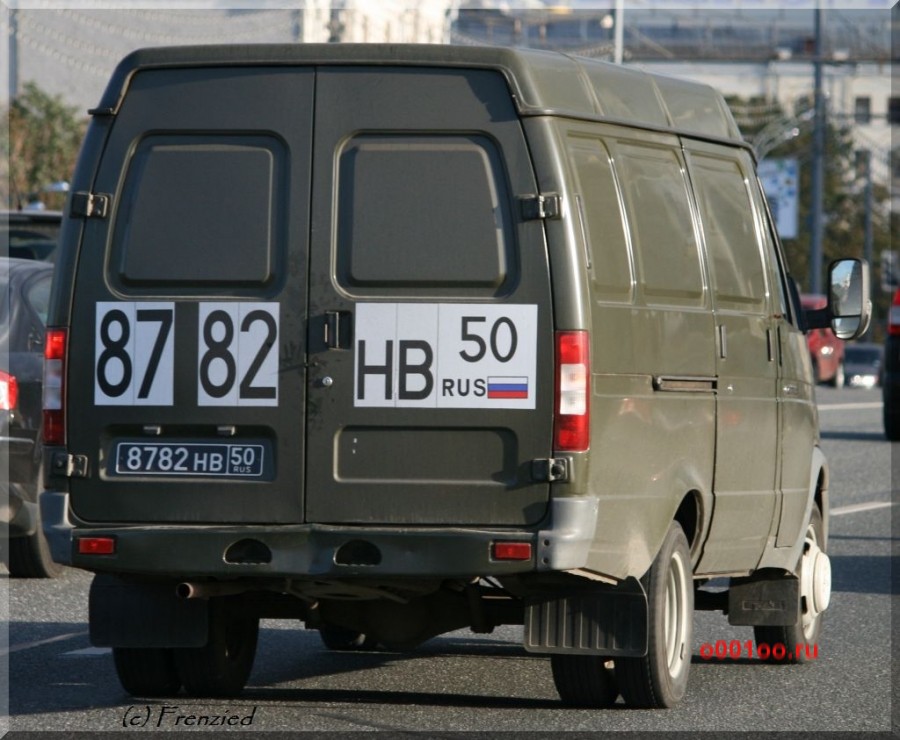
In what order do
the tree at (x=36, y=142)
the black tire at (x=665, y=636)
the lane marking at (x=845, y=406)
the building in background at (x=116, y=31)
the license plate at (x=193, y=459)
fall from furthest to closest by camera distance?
the building in background at (x=116, y=31)
the tree at (x=36, y=142)
the lane marking at (x=845, y=406)
the black tire at (x=665, y=636)
the license plate at (x=193, y=459)

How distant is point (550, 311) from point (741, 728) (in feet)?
5.55

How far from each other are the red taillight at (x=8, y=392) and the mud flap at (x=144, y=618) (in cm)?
367

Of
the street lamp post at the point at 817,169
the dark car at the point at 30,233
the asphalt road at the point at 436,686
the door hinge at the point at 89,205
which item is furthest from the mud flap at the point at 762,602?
the street lamp post at the point at 817,169

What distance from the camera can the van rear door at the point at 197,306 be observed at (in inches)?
271

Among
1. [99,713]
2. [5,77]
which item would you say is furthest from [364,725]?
[5,77]

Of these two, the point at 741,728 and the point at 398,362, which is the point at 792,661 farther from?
the point at 398,362

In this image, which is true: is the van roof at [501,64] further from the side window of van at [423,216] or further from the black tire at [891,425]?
the black tire at [891,425]

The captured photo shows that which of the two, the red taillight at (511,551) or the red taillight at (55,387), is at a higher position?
the red taillight at (55,387)

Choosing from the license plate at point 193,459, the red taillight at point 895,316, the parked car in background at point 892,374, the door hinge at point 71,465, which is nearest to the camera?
the license plate at point 193,459

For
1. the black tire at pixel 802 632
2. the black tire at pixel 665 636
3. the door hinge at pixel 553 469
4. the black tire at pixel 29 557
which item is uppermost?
the door hinge at pixel 553 469

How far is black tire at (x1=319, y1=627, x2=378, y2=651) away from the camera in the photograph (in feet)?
30.0

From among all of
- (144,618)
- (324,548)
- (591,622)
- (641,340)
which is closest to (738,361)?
(641,340)

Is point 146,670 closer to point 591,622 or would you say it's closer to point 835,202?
point 591,622

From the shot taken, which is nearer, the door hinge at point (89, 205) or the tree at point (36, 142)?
the door hinge at point (89, 205)
